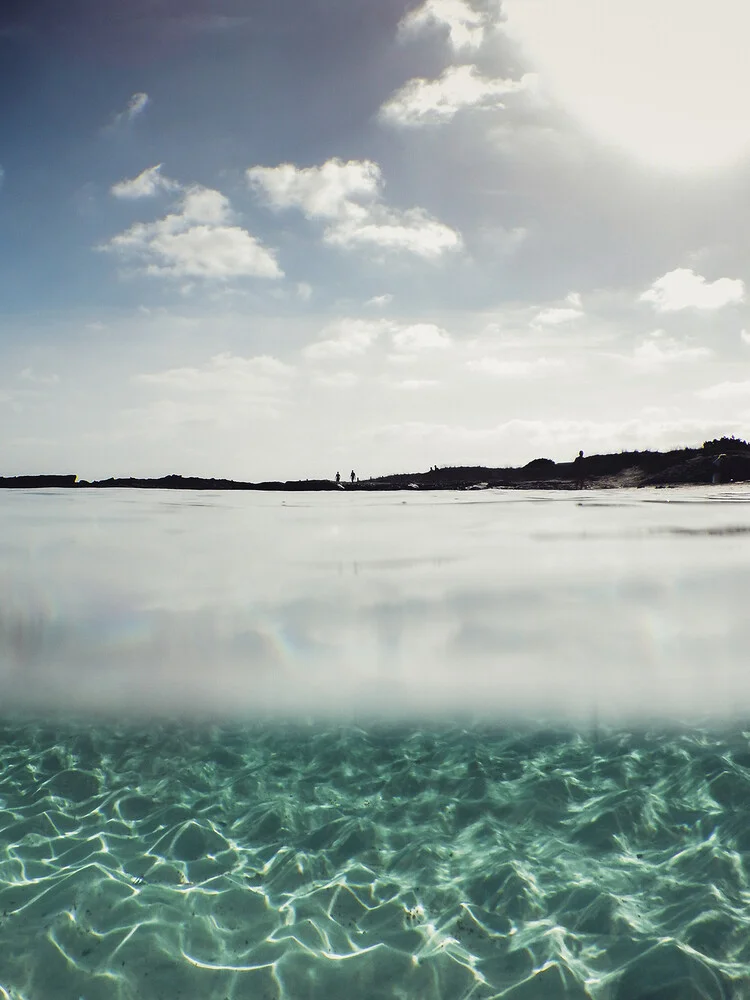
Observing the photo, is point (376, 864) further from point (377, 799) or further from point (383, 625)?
point (383, 625)

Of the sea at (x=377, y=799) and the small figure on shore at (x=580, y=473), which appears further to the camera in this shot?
the small figure on shore at (x=580, y=473)

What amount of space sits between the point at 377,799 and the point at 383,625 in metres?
4.72

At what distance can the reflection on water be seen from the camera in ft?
23.9

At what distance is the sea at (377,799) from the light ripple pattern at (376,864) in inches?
0.7

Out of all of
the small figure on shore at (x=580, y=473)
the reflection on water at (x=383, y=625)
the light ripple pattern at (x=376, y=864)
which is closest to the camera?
the light ripple pattern at (x=376, y=864)

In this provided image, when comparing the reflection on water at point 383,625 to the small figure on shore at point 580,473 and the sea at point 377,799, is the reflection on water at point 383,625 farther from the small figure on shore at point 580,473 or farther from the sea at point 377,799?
the small figure on shore at point 580,473

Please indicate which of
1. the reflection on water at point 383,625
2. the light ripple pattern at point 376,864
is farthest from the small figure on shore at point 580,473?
the light ripple pattern at point 376,864

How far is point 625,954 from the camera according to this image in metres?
3.60

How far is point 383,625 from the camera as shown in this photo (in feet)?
32.5

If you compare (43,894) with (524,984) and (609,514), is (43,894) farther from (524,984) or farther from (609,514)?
(609,514)

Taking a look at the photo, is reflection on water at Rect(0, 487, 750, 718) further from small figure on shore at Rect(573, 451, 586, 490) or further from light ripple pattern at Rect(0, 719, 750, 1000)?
small figure on shore at Rect(573, 451, 586, 490)

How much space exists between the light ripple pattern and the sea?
0.06 feet

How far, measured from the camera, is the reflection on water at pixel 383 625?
730 centimetres

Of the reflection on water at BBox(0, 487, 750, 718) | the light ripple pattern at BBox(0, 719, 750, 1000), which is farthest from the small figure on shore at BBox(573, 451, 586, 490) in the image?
the light ripple pattern at BBox(0, 719, 750, 1000)
